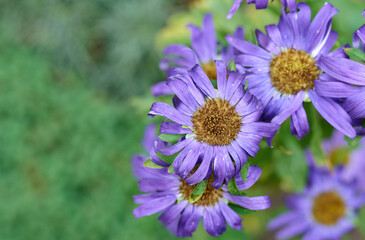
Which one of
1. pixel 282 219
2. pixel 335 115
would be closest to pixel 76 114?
pixel 282 219

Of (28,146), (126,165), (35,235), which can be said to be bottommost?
(35,235)

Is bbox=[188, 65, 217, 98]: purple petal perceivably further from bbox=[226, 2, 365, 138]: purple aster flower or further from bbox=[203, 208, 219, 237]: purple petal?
bbox=[203, 208, 219, 237]: purple petal

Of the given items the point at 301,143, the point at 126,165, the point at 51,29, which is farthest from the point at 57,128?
the point at 301,143

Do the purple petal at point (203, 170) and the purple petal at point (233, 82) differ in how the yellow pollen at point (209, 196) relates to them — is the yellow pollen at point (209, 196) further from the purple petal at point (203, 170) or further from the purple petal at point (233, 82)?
the purple petal at point (233, 82)

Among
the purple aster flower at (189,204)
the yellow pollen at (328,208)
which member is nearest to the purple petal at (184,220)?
the purple aster flower at (189,204)

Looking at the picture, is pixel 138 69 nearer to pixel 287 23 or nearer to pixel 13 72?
pixel 13 72

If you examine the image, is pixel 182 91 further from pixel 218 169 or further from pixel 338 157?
pixel 338 157
